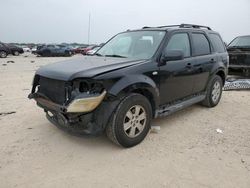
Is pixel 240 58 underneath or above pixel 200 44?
underneath

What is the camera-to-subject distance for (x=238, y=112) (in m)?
5.55

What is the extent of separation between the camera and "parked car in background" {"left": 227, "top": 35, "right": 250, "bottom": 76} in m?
8.76

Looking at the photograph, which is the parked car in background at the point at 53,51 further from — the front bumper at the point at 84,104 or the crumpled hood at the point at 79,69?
the front bumper at the point at 84,104

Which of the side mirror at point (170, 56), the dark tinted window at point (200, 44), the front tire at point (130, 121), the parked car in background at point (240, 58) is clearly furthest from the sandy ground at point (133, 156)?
the parked car in background at point (240, 58)

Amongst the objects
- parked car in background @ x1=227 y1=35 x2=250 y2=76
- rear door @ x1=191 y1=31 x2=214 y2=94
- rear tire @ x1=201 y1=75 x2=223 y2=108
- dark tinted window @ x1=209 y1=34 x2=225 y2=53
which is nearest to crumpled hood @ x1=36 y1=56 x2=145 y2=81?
rear door @ x1=191 y1=31 x2=214 y2=94

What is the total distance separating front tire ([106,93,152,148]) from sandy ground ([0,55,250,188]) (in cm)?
16

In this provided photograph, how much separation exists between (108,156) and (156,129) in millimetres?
1177

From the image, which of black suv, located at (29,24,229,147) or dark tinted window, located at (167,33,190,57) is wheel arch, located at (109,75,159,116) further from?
dark tinted window, located at (167,33,190,57)

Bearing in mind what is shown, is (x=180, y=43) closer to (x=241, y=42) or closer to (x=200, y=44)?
(x=200, y=44)

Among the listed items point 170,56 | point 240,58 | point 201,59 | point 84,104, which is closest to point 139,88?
point 170,56

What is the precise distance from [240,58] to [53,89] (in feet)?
24.0

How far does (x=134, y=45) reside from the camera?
4598 millimetres

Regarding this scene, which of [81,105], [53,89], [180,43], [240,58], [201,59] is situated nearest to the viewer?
[81,105]

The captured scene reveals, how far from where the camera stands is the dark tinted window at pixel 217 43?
5.76 m
